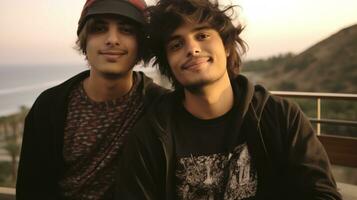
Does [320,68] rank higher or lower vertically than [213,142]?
lower

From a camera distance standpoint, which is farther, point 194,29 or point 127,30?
point 127,30

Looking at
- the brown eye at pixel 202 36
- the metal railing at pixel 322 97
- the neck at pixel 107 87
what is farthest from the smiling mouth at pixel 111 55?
the metal railing at pixel 322 97

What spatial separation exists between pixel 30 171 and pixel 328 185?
1.17 meters

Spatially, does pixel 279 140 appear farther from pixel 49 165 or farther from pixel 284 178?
pixel 49 165

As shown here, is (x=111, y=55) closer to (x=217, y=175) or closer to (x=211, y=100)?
(x=211, y=100)

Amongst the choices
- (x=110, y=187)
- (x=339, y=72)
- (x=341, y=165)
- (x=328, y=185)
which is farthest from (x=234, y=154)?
(x=339, y=72)

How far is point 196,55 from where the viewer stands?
1395 mm

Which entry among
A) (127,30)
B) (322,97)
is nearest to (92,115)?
(127,30)

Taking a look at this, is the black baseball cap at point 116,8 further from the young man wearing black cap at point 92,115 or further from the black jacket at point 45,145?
the black jacket at point 45,145

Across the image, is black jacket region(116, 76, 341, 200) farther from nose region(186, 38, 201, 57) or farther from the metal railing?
the metal railing

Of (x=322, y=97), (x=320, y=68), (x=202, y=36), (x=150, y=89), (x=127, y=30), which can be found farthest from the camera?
(x=320, y=68)

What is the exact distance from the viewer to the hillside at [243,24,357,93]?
73.8 ft

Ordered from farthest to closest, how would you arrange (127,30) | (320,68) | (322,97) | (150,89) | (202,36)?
(320,68) → (322,97) → (150,89) → (127,30) → (202,36)

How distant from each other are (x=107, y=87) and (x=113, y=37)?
0.22 metres
